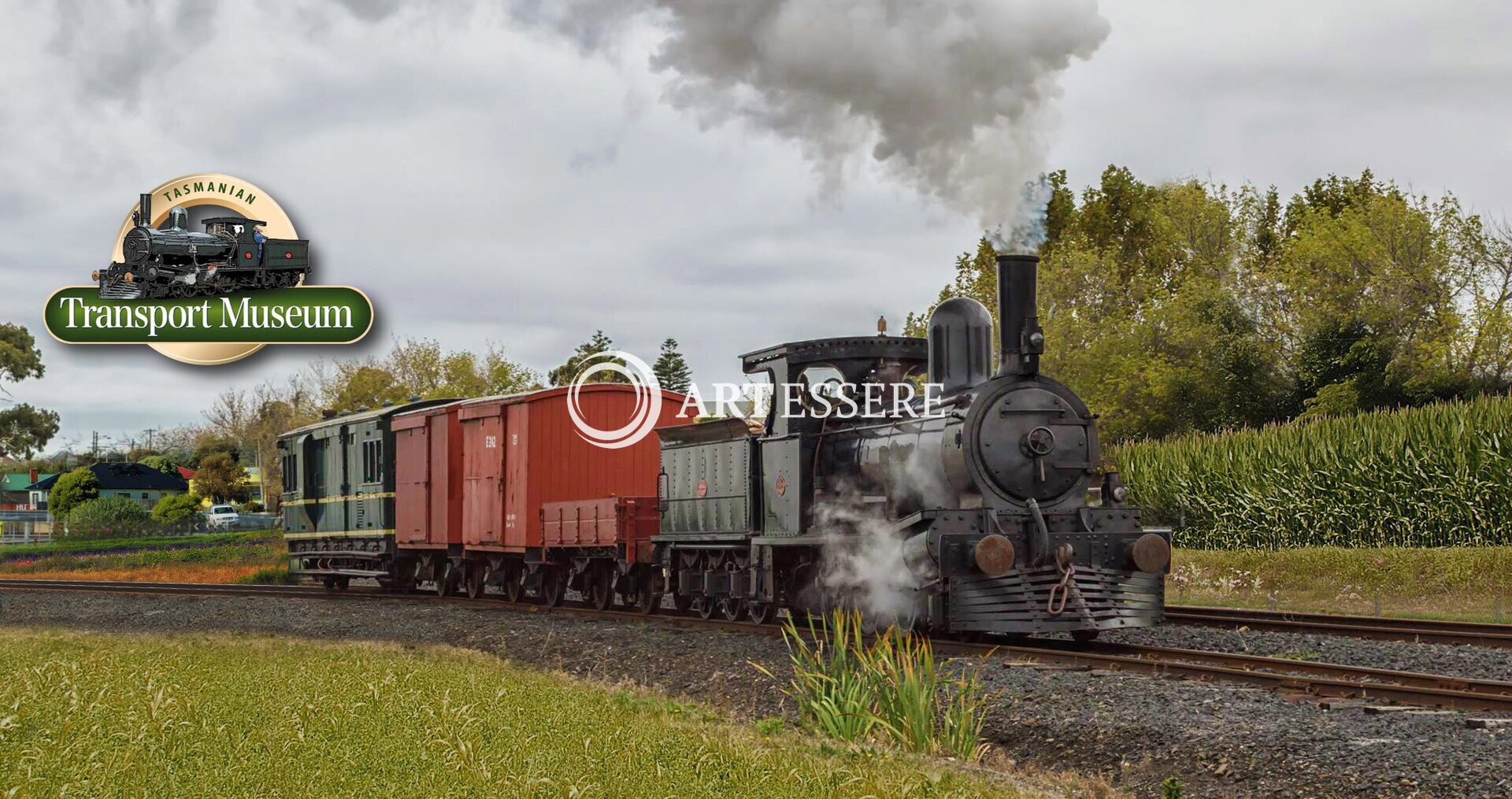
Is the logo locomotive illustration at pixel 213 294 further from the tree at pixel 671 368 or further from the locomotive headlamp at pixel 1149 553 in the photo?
the tree at pixel 671 368

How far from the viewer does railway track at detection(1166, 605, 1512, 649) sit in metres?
14.6

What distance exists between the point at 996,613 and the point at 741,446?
4.34 m

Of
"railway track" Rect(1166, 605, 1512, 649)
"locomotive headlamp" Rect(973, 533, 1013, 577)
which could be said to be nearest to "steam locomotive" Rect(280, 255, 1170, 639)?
"locomotive headlamp" Rect(973, 533, 1013, 577)

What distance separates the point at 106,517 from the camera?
54.6 metres

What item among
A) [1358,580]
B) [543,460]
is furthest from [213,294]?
[1358,580]

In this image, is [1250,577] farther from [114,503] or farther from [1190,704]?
[114,503]

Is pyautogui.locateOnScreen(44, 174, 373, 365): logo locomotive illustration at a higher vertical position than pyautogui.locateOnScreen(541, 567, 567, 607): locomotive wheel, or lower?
higher

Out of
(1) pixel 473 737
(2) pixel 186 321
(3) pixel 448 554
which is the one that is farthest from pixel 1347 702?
(3) pixel 448 554

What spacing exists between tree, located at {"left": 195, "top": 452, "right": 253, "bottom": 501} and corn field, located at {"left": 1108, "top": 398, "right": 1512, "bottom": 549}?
59543 millimetres

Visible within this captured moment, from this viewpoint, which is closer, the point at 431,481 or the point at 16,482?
the point at 431,481

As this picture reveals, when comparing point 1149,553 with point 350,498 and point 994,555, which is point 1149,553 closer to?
point 994,555

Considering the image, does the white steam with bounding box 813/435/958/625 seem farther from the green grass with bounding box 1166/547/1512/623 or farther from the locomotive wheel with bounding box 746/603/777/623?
the green grass with bounding box 1166/547/1512/623

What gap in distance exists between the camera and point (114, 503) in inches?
2207

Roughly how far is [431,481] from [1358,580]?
52.5 ft
